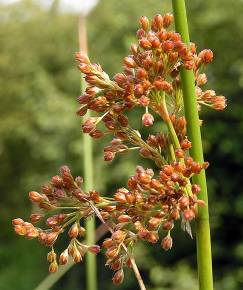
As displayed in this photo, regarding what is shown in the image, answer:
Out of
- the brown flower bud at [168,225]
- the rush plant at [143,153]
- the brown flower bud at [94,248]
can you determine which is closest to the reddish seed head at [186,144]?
the rush plant at [143,153]

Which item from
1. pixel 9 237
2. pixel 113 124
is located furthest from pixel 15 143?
pixel 113 124

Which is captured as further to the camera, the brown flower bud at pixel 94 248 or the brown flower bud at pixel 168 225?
the brown flower bud at pixel 94 248

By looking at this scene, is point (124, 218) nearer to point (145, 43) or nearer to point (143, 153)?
point (143, 153)

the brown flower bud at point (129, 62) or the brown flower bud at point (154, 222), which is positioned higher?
the brown flower bud at point (129, 62)

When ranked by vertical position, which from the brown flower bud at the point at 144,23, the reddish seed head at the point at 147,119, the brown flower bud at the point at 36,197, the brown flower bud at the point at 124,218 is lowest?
the brown flower bud at the point at 124,218

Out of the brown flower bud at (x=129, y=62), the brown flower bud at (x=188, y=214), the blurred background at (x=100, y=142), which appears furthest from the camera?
the blurred background at (x=100, y=142)

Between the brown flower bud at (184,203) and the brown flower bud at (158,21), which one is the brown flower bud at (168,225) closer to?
the brown flower bud at (184,203)

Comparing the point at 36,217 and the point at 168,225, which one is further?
the point at 36,217

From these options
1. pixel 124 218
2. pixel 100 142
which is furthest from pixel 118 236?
pixel 100 142
